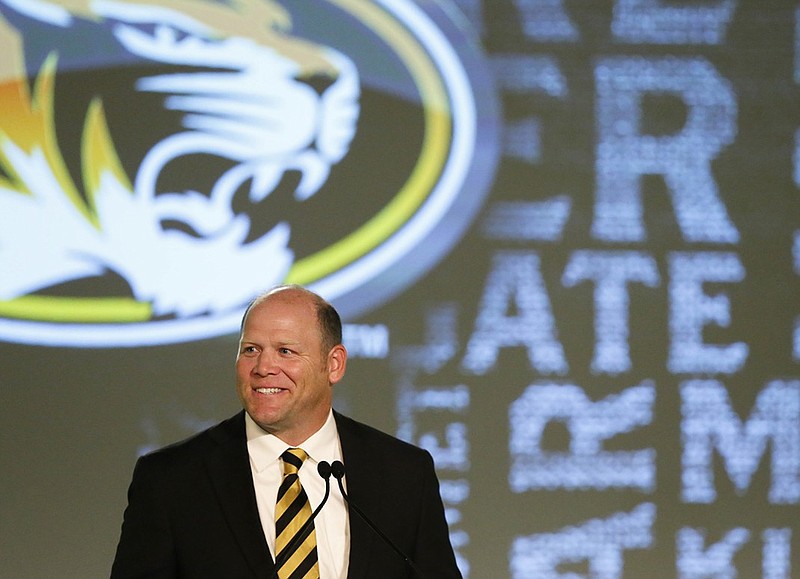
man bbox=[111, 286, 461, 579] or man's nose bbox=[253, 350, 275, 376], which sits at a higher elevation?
man's nose bbox=[253, 350, 275, 376]

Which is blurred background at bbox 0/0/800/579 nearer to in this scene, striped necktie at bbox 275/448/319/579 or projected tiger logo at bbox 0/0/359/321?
projected tiger logo at bbox 0/0/359/321

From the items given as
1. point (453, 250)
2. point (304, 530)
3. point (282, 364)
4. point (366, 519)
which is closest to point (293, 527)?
point (304, 530)

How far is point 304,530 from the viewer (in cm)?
202

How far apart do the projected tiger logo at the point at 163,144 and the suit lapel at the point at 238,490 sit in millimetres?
1391

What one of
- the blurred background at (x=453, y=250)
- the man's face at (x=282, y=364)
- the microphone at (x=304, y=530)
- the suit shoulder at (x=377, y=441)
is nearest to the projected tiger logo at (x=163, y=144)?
the blurred background at (x=453, y=250)

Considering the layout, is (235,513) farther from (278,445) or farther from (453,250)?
(453,250)

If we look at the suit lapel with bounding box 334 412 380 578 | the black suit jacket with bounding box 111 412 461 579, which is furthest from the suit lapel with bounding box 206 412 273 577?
the suit lapel with bounding box 334 412 380 578

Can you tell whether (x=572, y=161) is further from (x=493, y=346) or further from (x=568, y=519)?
(x=568, y=519)

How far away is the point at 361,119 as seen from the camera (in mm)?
3617

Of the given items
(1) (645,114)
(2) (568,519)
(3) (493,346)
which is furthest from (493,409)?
(1) (645,114)

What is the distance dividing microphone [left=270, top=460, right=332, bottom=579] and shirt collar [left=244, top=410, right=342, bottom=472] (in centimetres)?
15

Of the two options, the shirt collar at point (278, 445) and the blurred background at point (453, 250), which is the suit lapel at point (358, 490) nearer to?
the shirt collar at point (278, 445)

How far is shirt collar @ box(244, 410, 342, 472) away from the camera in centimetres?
216

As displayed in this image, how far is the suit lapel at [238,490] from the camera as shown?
203 cm
